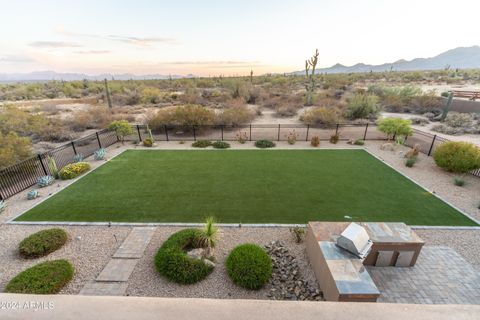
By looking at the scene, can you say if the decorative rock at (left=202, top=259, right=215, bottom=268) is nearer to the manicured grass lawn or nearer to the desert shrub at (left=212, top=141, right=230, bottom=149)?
the manicured grass lawn

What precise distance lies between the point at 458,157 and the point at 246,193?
8.93 meters

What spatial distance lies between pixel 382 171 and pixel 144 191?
397 inches

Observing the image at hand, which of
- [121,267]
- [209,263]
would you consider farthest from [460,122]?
[121,267]

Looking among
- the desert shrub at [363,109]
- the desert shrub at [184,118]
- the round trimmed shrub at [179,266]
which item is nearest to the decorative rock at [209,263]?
the round trimmed shrub at [179,266]

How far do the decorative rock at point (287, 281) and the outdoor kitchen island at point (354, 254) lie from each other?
0.28 m

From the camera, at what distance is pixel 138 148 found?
13.1 meters

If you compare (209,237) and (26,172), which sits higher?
(209,237)

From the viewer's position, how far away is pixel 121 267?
5.12 metres

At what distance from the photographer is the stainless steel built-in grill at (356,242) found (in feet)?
13.9

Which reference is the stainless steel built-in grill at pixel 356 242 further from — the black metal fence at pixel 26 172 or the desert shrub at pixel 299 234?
the black metal fence at pixel 26 172

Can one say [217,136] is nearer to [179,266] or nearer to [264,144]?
[264,144]

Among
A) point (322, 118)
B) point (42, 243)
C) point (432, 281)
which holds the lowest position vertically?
point (432, 281)

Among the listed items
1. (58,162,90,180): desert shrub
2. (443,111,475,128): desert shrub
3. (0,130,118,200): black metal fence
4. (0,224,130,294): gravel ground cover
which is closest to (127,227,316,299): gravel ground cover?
(0,224,130,294): gravel ground cover

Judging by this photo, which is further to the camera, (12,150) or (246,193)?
(12,150)
